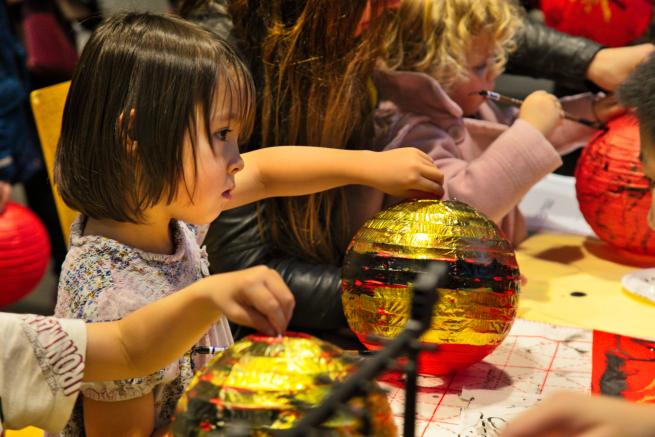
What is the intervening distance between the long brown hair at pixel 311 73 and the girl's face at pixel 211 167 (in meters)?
0.37

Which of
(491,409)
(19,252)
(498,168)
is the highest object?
(498,168)

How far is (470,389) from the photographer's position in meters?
1.07

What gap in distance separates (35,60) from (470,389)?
2218 millimetres

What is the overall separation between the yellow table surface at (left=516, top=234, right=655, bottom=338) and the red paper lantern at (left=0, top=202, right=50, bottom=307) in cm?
118

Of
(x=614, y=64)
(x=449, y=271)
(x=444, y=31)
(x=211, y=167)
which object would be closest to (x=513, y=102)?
(x=444, y=31)

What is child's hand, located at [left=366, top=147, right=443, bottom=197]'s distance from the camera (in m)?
1.17

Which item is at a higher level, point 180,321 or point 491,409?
point 180,321

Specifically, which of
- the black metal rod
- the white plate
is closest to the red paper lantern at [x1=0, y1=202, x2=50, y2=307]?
the white plate

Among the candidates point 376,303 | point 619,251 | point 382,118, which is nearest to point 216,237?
point 382,118

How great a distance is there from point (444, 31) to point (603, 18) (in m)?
0.58

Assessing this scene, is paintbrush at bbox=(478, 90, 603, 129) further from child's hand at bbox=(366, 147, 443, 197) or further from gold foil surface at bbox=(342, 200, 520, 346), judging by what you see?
gold foil surface at bbox=(342, 200, 520, 346)

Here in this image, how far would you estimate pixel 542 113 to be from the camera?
1530 mm

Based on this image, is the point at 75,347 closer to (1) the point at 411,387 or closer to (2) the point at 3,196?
(1) the point at 411,387

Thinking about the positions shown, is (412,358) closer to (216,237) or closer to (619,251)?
(216,237)
